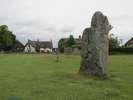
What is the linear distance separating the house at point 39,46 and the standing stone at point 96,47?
10177 centimetres

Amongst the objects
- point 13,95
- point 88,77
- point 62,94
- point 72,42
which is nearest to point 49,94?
point 62,94

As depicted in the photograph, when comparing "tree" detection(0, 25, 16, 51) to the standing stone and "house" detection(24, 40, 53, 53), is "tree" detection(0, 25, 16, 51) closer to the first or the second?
"house" detection(24, 40, 53, 53)

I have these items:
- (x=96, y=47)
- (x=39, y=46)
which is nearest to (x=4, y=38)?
(x=39, y=46)

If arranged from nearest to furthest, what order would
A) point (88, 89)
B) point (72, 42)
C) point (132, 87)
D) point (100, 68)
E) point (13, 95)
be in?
point (13, 95), point (88, 89), point (132, 87), point (100, 68), point (72, 42)

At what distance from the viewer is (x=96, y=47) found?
1430 cm

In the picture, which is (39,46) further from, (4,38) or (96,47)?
(96,47)

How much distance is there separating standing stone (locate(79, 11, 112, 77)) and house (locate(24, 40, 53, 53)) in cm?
10177

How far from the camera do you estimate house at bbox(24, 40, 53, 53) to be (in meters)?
117

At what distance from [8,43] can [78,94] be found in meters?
86.2

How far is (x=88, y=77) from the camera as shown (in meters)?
14.3

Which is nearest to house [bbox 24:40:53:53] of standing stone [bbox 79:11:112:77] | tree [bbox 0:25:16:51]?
tree [bbox 0:25:16:51]

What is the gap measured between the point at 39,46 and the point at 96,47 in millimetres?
108647

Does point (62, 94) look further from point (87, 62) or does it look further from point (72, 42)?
point (72, 42)

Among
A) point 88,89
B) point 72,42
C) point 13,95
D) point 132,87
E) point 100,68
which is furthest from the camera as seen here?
point 72,42
